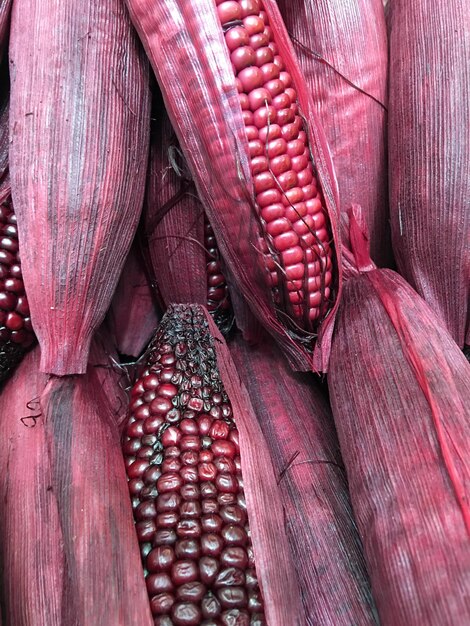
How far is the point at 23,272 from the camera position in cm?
93

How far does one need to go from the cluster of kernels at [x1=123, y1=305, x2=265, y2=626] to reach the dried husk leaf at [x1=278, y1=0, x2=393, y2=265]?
478 mm

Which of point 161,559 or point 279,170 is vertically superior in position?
point 279,170

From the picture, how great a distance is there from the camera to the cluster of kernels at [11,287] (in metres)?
0.97

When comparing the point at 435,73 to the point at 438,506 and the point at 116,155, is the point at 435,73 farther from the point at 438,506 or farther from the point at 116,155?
the point at 438,506

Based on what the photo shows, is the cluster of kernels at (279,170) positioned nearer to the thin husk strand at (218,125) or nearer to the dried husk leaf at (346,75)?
the thin husk strand at (218,125)

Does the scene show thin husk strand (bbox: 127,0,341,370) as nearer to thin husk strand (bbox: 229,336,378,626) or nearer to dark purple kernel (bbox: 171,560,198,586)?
thin husk strand (bbox: 229,336,378,626)

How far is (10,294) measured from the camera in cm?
97

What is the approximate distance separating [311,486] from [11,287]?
0.68 m

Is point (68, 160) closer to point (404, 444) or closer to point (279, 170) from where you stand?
point (279, 170)

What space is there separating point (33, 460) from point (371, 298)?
0.68m

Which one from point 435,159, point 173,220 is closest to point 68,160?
point 173,220

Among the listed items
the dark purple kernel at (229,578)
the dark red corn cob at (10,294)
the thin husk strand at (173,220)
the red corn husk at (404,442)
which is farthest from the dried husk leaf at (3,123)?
the dark purple kernel at (229,578)

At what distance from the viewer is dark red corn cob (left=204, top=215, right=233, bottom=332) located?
43.4 inches

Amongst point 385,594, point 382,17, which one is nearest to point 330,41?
point 382,17
